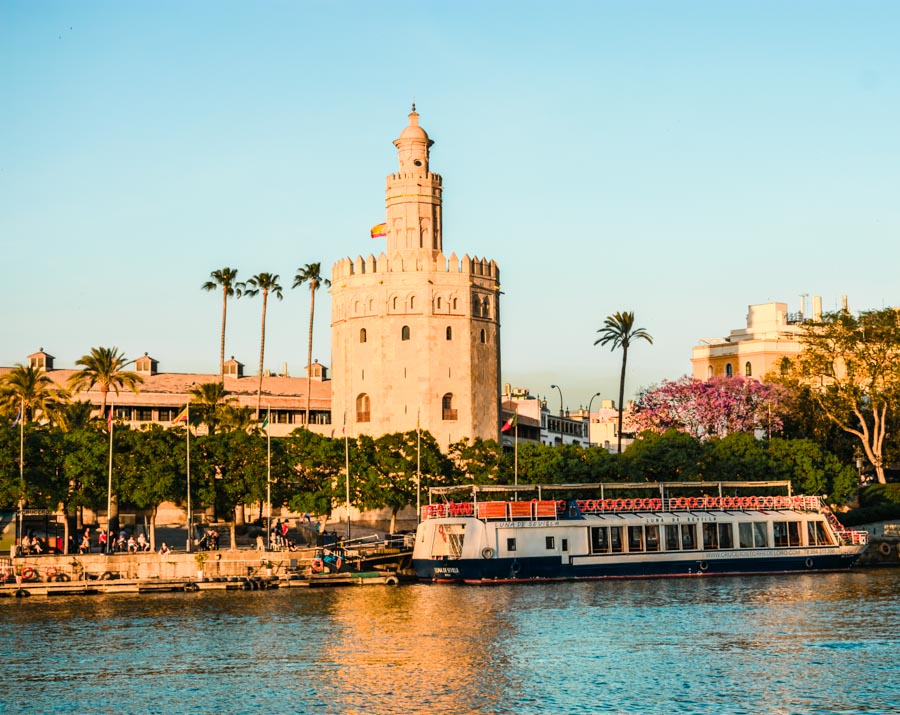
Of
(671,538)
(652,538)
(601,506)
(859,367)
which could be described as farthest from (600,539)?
(859,367)

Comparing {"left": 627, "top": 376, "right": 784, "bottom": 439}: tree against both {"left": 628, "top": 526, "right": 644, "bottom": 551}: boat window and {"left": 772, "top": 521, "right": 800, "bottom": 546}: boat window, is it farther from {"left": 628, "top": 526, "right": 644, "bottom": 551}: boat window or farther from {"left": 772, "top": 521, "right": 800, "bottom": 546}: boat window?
{"left": 628, "top": 526, "right": 644, "bottom": 551}: boat window

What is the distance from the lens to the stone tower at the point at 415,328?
88.7 m

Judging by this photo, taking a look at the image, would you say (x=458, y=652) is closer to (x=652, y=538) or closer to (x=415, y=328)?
(x=652, y=538)

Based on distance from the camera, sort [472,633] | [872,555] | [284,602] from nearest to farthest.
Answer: [472,633], [284,602], [872,555]

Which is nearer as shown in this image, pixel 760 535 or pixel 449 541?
pixel 449 541

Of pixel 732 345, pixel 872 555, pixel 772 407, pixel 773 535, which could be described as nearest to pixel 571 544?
pixel 773 535

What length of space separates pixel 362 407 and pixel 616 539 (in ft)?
93.3

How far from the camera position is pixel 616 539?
6594cm

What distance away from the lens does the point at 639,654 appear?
43.1 metres

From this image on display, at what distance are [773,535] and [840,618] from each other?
19464 mm

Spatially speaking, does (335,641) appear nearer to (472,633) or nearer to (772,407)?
(472,633)

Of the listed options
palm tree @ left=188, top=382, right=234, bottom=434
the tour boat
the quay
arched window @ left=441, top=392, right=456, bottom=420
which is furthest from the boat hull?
palm tree @ left=188, top=382, right=234, bottom=434

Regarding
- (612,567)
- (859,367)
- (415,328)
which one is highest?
(415,328)

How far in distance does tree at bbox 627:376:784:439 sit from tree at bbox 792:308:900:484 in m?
3.54
